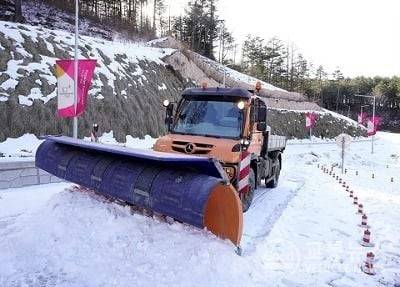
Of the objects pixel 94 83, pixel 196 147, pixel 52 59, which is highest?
pixel 52 59

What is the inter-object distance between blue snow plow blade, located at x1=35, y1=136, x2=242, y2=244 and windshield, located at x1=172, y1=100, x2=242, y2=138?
2.32 m

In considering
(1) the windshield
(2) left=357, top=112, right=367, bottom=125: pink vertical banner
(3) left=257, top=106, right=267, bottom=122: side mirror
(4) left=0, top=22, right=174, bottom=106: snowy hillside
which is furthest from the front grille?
(2) left=357, top=112, right=367, bottom=125: pink vertical banner

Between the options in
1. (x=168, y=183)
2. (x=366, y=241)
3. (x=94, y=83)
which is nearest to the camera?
(x=168, y=183)

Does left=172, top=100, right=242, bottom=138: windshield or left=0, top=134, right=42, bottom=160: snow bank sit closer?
left=172, top=100, right=242, bottom=138: windshield

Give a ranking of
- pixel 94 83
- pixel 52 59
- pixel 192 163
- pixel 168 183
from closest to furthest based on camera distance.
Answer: pixel 192 163 → pixel 168 183 → pixel 52 59 → pixel 94 83

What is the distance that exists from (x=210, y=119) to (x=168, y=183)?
10.8 feet

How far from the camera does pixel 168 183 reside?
6410 millimetres

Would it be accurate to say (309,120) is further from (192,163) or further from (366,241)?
(192,163)

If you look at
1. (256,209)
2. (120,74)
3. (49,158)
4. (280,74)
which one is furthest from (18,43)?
(280,74)

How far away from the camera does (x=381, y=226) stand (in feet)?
32.2

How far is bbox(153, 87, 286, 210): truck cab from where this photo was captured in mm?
8648

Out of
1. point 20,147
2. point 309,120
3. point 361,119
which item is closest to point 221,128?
point 20,147

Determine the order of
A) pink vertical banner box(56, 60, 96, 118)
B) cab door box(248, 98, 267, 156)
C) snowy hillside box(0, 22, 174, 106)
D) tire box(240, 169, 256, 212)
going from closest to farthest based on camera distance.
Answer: cab door box(248, 98, 267, 156), tire box(240, 169, 256, 212), pink vertical banner box(56, 60, 96, 118), snowy hillside box(0, 22, 174, 106)

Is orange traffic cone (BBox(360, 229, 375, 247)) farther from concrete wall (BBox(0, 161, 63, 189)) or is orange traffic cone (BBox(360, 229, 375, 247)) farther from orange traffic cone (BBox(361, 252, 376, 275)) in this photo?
concrete wall (BBox(0, 161, 63, 189))
